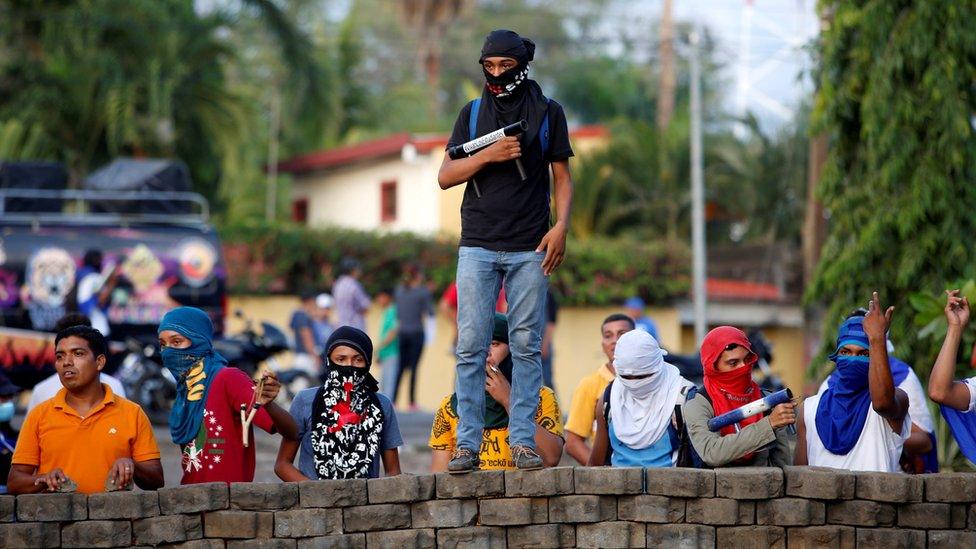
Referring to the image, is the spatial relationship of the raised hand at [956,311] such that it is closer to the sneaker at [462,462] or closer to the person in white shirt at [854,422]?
the person in white shirt at [854,422]

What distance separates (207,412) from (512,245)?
5.59 ft

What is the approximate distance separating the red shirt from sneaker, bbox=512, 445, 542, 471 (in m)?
1.24

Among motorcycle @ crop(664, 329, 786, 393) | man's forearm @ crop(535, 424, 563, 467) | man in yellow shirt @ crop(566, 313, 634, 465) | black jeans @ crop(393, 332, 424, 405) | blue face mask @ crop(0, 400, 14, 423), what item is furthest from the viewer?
black jeans @ crop(393, 332, 424, 405)

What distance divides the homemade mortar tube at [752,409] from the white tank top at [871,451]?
678 millimetres

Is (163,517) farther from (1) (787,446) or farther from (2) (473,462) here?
(1) (787,446)

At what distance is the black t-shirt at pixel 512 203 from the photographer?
7.00 meters

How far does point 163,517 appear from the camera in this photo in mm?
6863

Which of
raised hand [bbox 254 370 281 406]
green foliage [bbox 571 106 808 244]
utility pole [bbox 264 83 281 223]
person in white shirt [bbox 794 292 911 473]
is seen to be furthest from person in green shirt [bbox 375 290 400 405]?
utility pole [bbox 264 83 281 223]

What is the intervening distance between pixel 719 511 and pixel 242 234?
18339 mm

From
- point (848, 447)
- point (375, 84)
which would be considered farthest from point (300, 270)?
point (375, 84)

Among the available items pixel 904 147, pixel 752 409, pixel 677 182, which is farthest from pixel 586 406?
pixel 677 182

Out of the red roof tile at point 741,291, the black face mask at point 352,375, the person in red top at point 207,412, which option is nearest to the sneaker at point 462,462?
the black face mask at point 352,375

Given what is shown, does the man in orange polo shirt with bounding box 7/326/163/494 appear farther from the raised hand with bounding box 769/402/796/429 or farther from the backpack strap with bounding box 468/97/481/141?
the raised hand with bounding box 769/402/796/429

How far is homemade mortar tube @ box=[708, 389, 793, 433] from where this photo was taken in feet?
22.8
